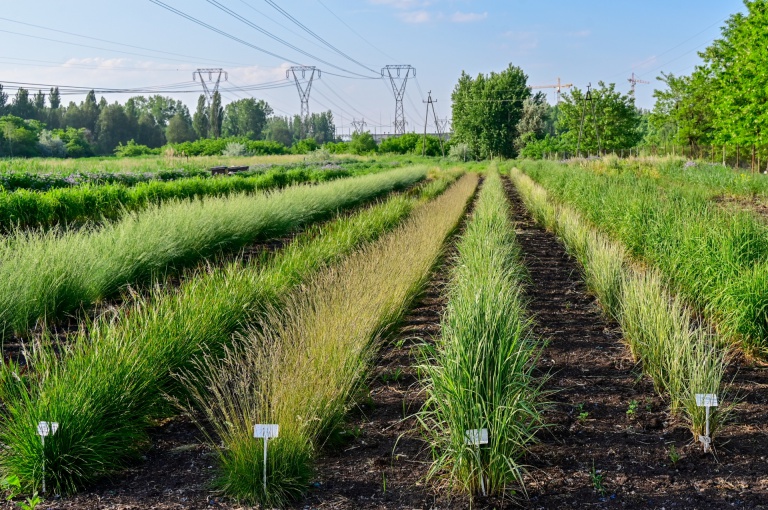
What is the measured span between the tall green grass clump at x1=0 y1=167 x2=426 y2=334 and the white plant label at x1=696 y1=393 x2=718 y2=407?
3.71 meters

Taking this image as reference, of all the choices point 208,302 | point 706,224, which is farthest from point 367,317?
point 706,224

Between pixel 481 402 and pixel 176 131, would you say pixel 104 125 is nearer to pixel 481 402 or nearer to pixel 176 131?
pixel 176 131

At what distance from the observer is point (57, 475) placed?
2.92m

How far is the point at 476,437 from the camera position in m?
2.92

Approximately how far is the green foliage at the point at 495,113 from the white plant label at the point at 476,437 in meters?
69.8

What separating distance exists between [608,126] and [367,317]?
54347 mm

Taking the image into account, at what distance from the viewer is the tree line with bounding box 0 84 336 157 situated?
48125 millimetres

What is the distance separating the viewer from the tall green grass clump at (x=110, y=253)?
530 centimetres

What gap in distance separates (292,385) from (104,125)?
75661mm

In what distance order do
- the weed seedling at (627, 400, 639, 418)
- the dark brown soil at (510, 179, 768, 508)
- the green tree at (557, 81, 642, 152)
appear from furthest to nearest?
the green tree at (557, 81, 642, 152) < the weed seedling at (627, 400, 639, 418) < the dark brown soil at (510, 179, 768, 508)

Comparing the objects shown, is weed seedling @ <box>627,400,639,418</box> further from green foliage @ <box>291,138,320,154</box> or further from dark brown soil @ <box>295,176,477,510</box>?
green foliage @ <box>291,138,320,154</box>

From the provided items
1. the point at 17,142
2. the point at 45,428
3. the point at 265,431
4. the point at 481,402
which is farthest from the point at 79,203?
the point at 17,142

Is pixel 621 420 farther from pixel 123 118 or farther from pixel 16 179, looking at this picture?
pixel 123 118

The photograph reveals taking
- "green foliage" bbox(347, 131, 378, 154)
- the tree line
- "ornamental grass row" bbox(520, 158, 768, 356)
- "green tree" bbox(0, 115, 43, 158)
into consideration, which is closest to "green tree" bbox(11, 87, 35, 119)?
the tree line
